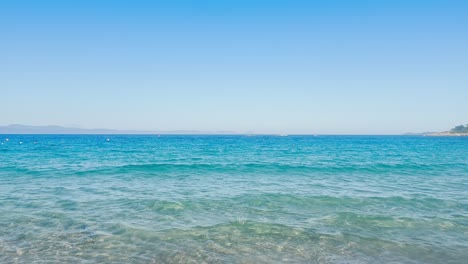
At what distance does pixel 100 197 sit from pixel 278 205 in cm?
845

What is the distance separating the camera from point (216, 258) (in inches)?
339

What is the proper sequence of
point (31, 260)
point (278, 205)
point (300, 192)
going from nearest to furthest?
point (31, 260)
point (278, 205)
point (300, 192)

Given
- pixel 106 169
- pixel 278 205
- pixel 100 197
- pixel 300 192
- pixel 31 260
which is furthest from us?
pixel 106 169

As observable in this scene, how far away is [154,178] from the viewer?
23656mm

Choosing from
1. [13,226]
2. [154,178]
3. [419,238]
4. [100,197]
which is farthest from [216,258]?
[154,178]

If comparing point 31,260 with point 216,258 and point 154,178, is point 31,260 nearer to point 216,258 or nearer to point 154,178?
point 216,258

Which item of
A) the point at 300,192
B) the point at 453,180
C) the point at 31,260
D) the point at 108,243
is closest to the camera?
the point at 31,260

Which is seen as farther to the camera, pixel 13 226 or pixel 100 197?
pixel 100 197

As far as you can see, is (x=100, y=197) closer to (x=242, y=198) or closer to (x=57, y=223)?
(x=57, y=223)

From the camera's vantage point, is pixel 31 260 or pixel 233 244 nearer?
pixel 31 260

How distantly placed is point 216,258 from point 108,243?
10.7 feet

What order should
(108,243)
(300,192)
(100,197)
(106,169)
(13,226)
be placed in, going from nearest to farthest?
(108,243) < (13,226) < (100,197) < (300,192) < (106,169)

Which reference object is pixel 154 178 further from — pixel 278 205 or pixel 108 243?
pixel 108 243

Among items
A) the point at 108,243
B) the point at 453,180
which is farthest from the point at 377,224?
the point at 453,180
